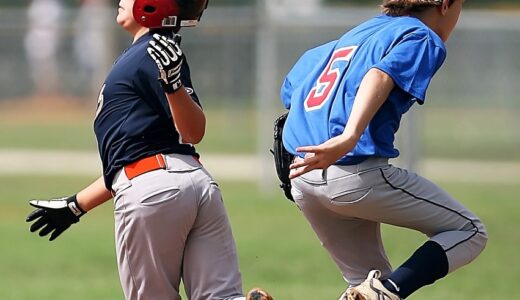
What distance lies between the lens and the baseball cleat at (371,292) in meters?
5.50

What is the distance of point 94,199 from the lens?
6.03m

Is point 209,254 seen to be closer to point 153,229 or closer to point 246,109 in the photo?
point 153,229

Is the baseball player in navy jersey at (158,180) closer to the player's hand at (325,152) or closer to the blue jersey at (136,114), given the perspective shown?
the blue jersey at (136,114)

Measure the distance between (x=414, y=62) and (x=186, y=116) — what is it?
3.44 feet

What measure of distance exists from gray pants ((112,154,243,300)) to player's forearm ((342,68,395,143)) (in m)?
0.76

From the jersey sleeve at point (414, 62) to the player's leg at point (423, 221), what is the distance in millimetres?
422

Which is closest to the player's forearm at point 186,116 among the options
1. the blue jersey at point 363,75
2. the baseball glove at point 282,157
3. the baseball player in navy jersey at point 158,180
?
the baseball player in navy jersey at point 158,180

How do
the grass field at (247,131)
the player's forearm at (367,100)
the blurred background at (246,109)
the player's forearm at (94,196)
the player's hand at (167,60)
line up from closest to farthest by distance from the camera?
the player's hand at (167,60) → the player's forearm at (367,100) → the player's forearm at (94,196) → the blurred background at (246,109) → the grass field at (247,131)

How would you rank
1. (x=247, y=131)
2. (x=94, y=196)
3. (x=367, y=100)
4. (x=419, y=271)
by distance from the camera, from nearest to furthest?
(x=367, y=100)
(x=419, y=271)
(x=94, y=196)
(x=247, y=131)

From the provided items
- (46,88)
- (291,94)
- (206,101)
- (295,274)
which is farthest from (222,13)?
(291,94)

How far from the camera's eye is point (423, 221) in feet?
18.9

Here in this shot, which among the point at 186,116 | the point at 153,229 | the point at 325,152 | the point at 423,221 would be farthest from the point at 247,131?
Answer: the point at 325,152

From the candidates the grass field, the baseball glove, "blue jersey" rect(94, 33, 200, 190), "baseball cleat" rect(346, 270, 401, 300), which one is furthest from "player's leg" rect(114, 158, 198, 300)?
the grass field

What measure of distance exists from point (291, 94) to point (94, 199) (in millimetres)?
1113
